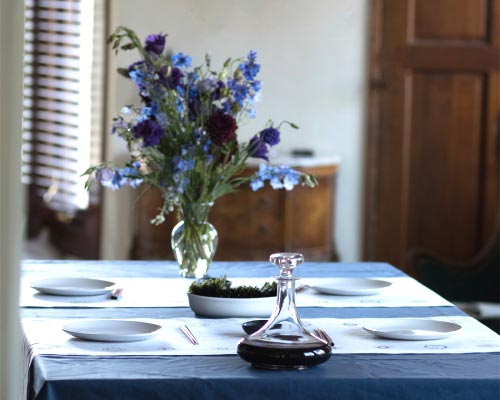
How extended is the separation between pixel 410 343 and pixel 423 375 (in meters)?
0.21

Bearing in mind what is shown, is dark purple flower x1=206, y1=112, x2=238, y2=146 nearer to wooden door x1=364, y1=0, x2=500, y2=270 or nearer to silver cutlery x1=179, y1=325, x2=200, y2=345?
silver cutlery x1=179, y1=325, x2=200, y2=345

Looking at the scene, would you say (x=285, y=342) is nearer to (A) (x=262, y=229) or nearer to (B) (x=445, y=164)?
(A) (x=262, y=229)

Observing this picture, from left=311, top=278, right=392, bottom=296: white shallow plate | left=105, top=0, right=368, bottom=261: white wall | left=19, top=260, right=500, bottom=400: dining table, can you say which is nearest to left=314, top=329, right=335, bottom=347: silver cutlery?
left=19, top=260, right=500, bottom=400: dining table

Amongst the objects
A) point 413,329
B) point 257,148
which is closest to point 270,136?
point 257,148

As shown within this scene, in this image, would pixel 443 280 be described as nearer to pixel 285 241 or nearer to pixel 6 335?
pixel 285 241

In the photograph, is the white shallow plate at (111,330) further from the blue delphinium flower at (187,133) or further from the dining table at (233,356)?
the blue delphinium flower at (187,133)

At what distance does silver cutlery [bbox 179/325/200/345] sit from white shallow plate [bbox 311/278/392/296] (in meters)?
0.47

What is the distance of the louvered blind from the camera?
15.5 feet

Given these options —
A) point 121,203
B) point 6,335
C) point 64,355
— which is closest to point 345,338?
point 64,355

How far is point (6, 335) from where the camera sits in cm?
68

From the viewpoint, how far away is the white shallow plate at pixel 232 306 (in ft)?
5.99

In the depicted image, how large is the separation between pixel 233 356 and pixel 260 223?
2712mm

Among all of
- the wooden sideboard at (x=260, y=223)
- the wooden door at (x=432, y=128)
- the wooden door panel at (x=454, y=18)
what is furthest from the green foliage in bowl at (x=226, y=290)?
the wooden door panel at (x=454, y=18)

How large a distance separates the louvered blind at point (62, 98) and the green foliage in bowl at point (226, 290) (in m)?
2.93
